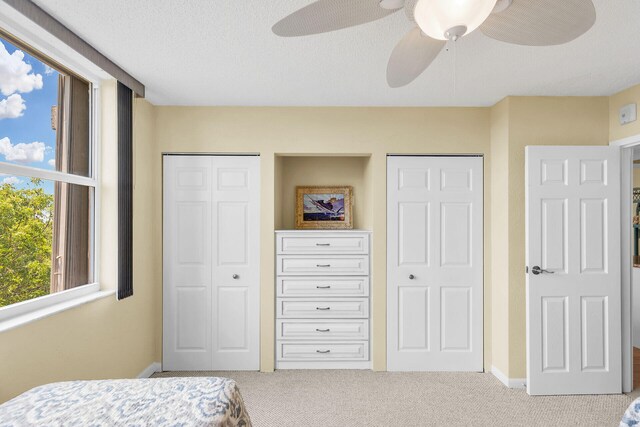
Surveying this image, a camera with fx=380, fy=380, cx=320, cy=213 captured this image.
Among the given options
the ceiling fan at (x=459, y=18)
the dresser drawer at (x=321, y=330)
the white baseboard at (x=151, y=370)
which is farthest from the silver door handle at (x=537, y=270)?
the white baseboard at (x=151, y=370)

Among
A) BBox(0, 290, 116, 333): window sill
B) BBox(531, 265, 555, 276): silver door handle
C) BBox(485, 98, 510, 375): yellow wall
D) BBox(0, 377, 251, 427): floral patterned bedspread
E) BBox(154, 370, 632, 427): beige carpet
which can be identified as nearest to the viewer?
BBox(0, 377, 251, 427): floral patterned bedspread

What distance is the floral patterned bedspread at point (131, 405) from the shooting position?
1.44 m

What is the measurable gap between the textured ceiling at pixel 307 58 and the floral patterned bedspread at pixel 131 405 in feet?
5.92

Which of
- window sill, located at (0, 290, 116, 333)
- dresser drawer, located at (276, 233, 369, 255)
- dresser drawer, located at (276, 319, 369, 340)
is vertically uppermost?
dresser drawer, located at (276, 233, 369, 255)

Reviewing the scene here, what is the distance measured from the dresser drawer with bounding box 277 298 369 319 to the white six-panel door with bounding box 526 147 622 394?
140 centimetres

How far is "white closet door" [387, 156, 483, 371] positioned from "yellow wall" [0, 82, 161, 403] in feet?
7.11

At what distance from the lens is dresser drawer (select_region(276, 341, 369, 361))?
11.6 ft

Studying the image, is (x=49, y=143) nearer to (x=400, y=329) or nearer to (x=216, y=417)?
(x=216, y=417)

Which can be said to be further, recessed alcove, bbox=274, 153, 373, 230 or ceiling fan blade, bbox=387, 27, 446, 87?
recessed alcove, bbox=274, 153, 373, 230

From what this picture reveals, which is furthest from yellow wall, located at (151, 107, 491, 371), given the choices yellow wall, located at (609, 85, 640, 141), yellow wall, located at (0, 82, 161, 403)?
yellow wall, located at (609, 85, 640, 141)

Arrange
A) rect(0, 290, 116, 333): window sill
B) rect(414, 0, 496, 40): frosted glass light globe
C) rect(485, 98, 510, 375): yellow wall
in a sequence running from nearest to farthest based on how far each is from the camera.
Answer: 1. rect(414, 0, 496, 40): frosted glass light globe
2. rect(0, 290, 116, 333): window sill
3. rect(485, 98, 510, 375): yellow wall

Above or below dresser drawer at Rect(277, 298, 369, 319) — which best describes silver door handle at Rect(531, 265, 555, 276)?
above

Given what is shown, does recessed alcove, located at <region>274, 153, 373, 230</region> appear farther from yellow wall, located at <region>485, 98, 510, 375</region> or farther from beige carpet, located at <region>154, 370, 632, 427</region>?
beige carpet, located at <region>154, 370, 632, 427</region>

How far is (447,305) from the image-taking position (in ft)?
11.5
